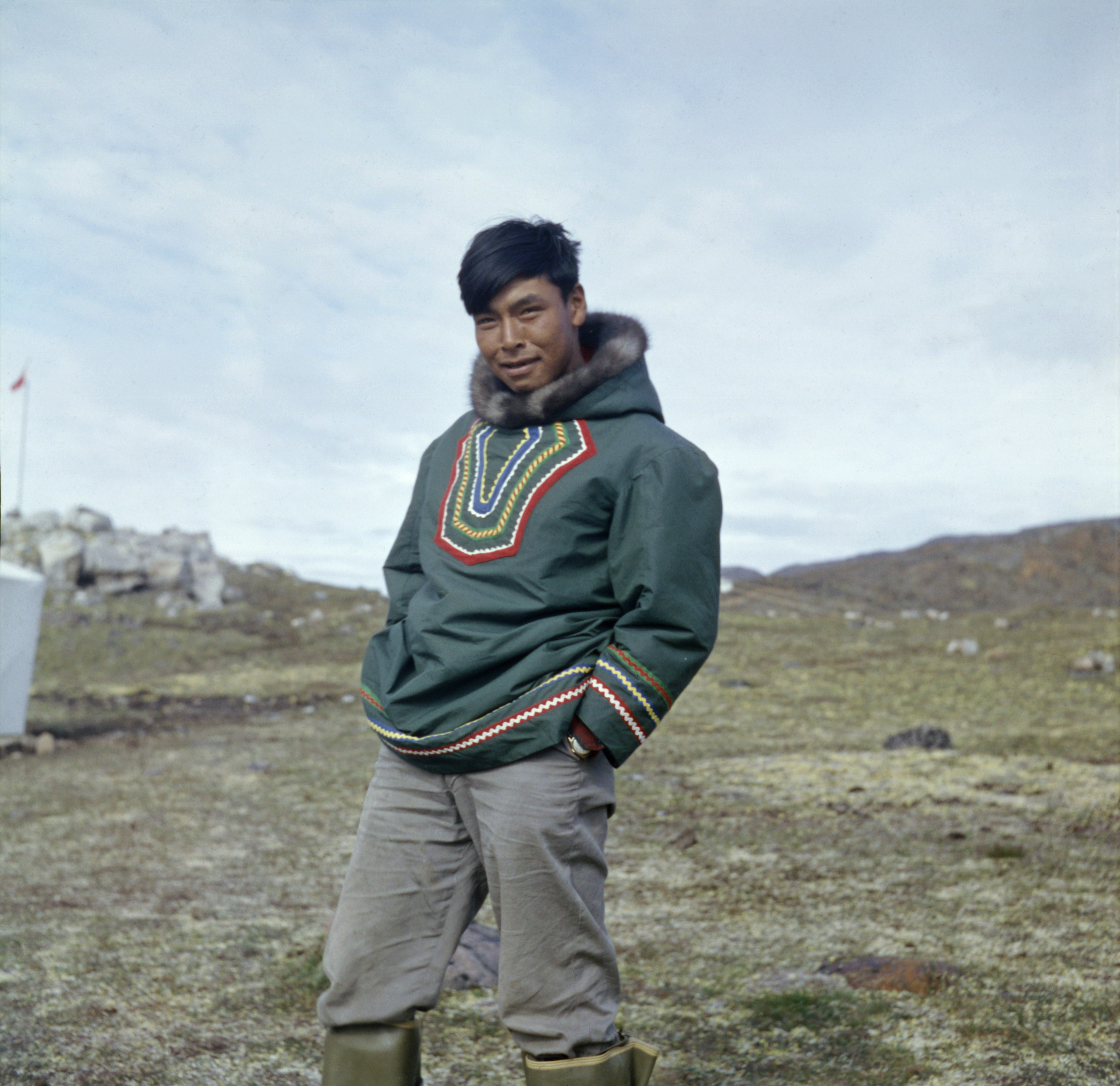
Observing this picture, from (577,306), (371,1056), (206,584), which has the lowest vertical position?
(371,1056)

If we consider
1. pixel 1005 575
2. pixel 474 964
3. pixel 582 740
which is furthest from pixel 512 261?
pixel 1005 575

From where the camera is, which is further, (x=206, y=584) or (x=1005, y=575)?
(x=1005, y=575)

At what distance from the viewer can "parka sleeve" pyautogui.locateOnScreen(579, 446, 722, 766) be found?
2059 millimetres

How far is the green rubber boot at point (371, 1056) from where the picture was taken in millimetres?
2178

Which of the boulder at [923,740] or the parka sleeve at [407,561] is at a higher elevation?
the parka sleeve at [407,561]

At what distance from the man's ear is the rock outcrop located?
1871 centimetres

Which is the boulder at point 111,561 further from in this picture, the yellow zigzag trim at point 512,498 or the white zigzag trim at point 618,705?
the white zigzag trim at point 618,705

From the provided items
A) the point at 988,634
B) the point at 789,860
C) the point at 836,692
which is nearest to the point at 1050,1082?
the point at 789,860

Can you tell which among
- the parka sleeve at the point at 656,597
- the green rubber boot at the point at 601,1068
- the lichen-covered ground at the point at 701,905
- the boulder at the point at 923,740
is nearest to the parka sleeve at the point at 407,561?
the parka sleeve at the point at 656,597

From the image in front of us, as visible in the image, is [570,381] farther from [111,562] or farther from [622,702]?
[111,562]

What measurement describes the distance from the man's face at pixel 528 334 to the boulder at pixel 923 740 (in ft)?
19.9

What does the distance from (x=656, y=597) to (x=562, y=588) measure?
217 millimetres

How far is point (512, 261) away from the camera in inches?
92.0

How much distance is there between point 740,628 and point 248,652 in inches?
321
